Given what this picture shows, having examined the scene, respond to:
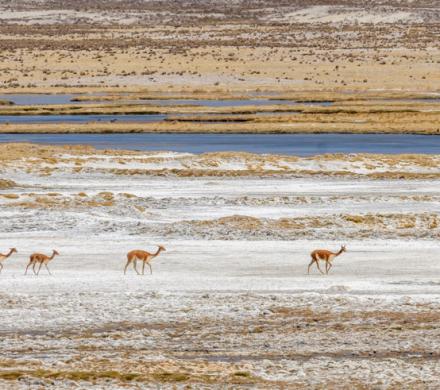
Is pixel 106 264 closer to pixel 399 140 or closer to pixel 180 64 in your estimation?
pixel 399 140

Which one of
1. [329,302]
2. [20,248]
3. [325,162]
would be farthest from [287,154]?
[329,302]

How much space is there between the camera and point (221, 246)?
2573cm

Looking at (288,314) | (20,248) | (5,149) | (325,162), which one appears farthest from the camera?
(5,149)

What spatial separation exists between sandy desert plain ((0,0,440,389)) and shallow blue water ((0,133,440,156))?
1588 millimetres

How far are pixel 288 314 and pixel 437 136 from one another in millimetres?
33557

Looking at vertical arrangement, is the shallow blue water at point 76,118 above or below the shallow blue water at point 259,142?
above

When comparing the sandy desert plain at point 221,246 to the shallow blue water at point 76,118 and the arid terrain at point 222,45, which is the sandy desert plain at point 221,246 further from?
the arid terrain at point 222,45

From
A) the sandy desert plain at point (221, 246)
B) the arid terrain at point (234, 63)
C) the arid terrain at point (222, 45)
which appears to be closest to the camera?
the sandy desert plain at point (221, 246)

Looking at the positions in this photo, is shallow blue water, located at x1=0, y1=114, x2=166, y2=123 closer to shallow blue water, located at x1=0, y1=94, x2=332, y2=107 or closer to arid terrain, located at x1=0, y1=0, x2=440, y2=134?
arid terrain, located at x1=0, y1=0, x2=440, y2=134

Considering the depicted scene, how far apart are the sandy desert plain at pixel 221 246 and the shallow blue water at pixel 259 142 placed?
1.59 m

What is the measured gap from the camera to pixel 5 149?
43.1 m

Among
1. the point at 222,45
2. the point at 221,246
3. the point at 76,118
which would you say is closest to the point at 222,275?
the point at 221,246

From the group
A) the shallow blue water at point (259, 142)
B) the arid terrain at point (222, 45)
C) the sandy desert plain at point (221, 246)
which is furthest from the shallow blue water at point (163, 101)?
the shallow blue water at point (259, 142)

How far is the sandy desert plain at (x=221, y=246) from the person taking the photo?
1567 cm
